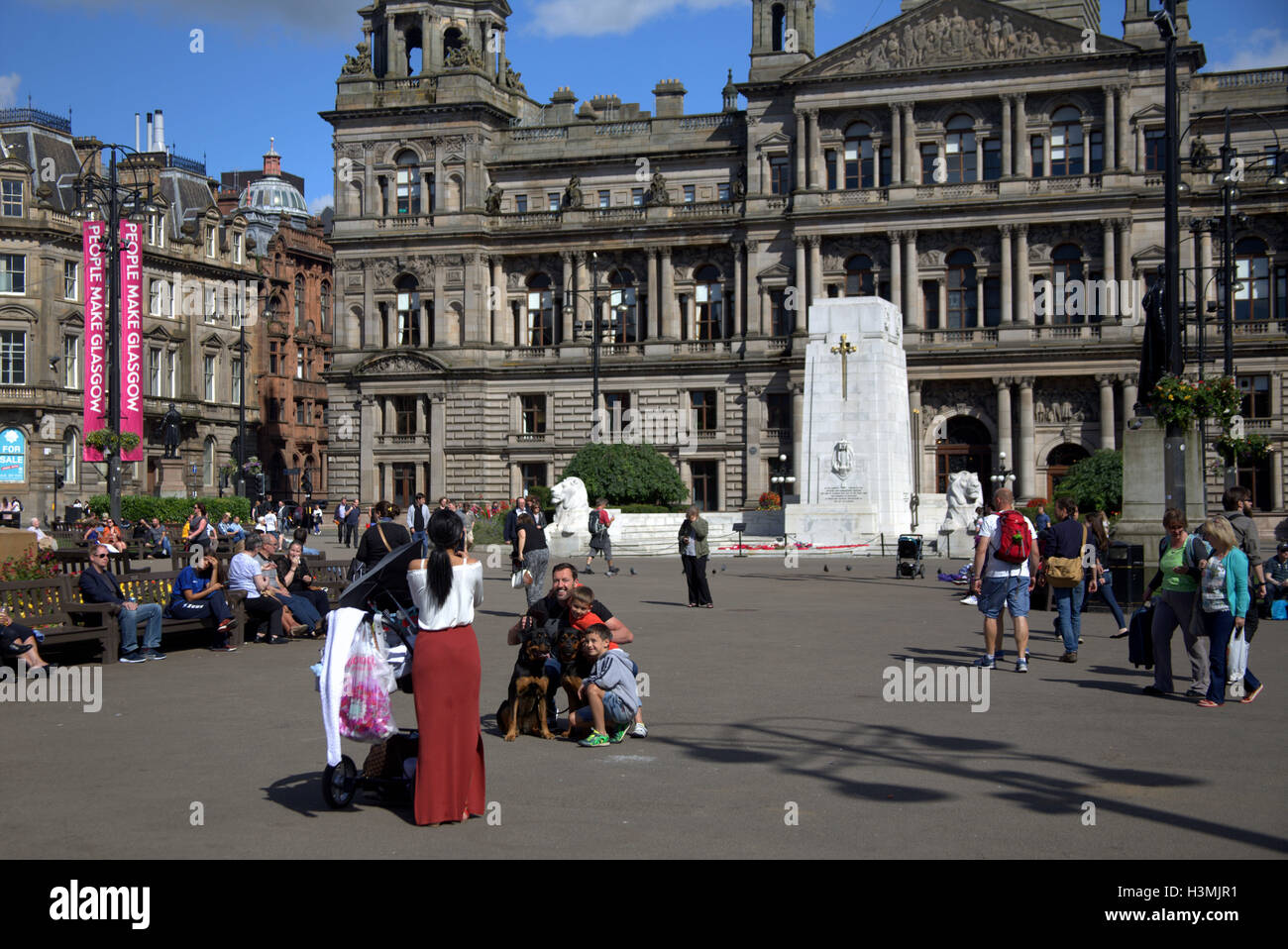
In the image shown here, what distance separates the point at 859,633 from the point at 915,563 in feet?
39.8

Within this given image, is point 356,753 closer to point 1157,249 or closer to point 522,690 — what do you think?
point 522,690

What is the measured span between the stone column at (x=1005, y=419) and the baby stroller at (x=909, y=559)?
32.9 metres

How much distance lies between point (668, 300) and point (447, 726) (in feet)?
202

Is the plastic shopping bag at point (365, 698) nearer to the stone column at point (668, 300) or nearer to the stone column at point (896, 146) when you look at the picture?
the stone column at point (896, 146)

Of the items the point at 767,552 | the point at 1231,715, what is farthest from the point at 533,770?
the point at 767,552

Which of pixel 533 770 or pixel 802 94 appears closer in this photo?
pixel 533 770

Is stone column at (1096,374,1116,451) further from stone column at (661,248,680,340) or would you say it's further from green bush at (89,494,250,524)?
green bush at (89,494,250,524)

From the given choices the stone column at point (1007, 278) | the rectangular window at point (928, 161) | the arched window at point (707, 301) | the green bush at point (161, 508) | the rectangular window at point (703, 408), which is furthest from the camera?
the arched window at point (707, 301)

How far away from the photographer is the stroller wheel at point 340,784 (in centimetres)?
870

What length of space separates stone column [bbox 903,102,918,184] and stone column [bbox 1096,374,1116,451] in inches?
519

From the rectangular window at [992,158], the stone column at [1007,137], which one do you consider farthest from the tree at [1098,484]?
the rectangular window at [992,158]

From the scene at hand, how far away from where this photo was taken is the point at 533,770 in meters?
10.1

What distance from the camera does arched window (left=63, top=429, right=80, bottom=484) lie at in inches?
2667

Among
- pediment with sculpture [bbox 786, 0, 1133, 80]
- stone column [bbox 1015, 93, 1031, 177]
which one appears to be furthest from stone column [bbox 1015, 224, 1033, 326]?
pediment with sculpture [bbox 786, 0, 1133, 80]
